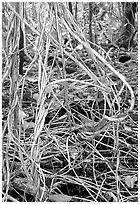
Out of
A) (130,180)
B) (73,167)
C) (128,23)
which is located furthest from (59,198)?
(128,23)

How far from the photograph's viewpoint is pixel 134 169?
1.08 meters

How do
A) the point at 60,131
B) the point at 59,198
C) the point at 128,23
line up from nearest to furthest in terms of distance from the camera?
the point at 59,198 < the point at 60,131 < the point at 128,23

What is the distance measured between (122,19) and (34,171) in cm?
124

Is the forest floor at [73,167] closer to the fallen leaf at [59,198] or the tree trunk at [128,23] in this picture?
the fallen leaf at [59,198]

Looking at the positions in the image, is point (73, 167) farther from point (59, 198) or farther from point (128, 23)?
point (128, 23)

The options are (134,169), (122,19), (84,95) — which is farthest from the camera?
(122,19)

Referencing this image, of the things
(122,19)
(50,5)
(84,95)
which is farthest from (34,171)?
(122,19)

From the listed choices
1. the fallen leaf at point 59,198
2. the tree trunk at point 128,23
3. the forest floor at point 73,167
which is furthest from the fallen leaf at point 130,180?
the tree trunk at point 128,23

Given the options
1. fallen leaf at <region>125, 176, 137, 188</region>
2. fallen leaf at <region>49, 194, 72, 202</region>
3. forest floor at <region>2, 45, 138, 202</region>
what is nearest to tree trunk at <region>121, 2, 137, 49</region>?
forest floor at <region>2, 45, 138, 202</region>

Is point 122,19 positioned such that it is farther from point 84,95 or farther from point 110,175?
point 110,175

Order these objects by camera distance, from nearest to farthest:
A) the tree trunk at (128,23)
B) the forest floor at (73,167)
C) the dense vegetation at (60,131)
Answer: the dense vegetation at (60,131) < the forest floor at (73,167) < the tree trunk at (128,23)

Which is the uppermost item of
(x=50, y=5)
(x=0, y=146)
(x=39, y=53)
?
(x=50, y=5)

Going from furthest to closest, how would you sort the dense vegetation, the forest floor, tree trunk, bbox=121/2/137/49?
tree trunk, bbox=121/2/137/49, the forest floor, the dense vegetation

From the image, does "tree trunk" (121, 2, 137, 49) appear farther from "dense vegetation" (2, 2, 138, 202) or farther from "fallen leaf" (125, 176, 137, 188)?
"fallen leaf" (125, 176, 137, 188)
